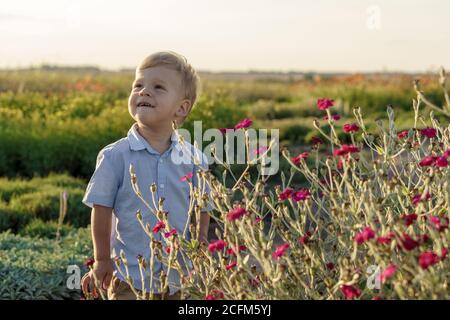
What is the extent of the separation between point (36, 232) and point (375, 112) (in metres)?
11.0

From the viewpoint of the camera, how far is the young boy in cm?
335

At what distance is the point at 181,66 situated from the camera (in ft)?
11.7

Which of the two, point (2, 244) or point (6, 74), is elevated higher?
point (6, 74)

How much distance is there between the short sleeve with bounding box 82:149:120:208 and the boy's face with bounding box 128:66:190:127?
0.73 ft

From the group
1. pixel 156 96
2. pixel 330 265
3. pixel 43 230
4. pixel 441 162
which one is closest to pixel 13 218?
pixel 43 230

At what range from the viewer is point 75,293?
5.05 metres

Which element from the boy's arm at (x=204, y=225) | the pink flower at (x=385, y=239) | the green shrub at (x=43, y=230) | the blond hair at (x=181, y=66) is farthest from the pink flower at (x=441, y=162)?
the green shrub at (x=43, y=230)

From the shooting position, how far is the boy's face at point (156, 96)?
341cm

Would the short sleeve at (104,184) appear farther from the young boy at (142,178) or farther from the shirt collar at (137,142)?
the shirt collar at (137,142)

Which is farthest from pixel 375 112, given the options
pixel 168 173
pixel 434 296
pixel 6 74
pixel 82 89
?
pixel 434 296

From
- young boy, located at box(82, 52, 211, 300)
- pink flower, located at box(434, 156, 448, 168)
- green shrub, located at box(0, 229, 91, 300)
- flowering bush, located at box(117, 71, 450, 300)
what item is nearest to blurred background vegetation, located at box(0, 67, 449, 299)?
green shrub, located at box(0, 229, 91, 300)

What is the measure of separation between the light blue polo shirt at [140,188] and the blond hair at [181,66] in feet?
0.91

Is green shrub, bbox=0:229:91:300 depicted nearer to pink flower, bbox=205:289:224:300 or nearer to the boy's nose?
the boy's nose
